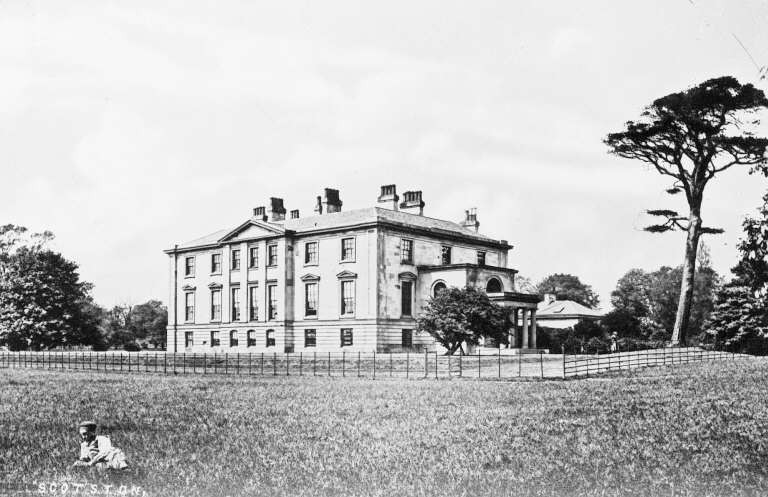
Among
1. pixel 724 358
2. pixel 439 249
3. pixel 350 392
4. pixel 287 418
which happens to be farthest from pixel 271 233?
pixel 287 418

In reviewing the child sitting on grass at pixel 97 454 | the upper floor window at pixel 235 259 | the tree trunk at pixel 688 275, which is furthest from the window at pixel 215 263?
the child sitting on grass at pixel 97 454

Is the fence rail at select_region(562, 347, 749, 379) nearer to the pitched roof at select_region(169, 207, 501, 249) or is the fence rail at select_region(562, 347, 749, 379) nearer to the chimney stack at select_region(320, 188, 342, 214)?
the pitched roof at select_region(169, 207, 501, 249)

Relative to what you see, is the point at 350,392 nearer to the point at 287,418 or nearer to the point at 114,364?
the point at 287,418

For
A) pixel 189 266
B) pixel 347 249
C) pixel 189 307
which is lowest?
pixel 189 307

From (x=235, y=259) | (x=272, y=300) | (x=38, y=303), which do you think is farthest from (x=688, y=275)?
(x=38, y=303)

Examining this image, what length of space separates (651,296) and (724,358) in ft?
183

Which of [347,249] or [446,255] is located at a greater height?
[347,249]

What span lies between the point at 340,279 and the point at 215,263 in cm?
1346

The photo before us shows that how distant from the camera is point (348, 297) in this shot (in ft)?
182

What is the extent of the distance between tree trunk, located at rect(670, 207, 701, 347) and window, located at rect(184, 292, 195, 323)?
38564 mm

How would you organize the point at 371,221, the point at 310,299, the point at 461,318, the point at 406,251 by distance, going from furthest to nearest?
1. the point at 310,299
2. the point at 406,251
3. the point at 371,221
4. the point at 461,318

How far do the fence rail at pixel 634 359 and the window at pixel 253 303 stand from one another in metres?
28.4

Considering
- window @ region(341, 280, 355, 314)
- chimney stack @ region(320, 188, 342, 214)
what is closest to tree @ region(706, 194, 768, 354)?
window @ region(341, 280, 355, 314)

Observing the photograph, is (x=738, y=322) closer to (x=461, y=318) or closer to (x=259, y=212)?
(x=461, y=318)
